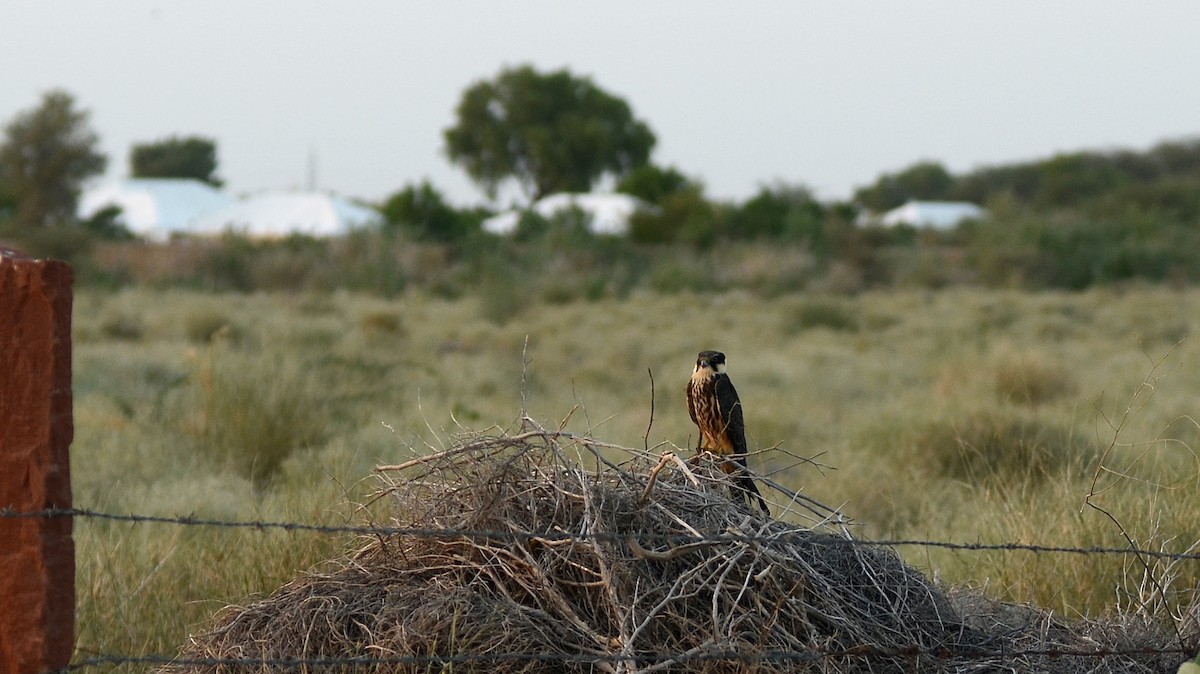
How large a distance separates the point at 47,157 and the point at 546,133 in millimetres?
23629

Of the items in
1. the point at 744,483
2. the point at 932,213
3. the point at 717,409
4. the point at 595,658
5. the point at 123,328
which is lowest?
the point at 123,328

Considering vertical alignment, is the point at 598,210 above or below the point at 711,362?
above

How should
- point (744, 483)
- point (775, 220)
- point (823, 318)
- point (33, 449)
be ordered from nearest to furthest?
point (33, 449) → point (744, 483) → point (823, 318) → point (775, 220)

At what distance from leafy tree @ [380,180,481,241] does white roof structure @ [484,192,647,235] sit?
64.6 inches

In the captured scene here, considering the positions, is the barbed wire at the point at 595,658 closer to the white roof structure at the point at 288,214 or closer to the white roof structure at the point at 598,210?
the white roof structure at the point at 598,210

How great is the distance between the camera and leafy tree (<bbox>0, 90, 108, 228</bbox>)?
133 ft

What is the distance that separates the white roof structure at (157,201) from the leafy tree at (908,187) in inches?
1499

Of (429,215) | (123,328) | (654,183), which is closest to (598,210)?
(654,183)

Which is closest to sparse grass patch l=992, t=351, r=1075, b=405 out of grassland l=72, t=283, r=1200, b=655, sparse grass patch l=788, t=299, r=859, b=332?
grassland l=72, t=283, r=1200, b=655

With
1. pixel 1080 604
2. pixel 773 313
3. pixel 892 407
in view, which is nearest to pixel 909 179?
pixel 773 313

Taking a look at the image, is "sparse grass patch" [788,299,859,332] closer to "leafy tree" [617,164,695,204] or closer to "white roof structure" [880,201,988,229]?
"leafy tree" [617,164,695,204]

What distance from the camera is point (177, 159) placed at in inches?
2697

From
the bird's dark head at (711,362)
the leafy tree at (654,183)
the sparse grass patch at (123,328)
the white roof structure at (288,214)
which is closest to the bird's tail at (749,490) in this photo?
the bird's dark head at (711,362)

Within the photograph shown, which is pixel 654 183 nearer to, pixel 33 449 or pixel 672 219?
pixel 672 219
